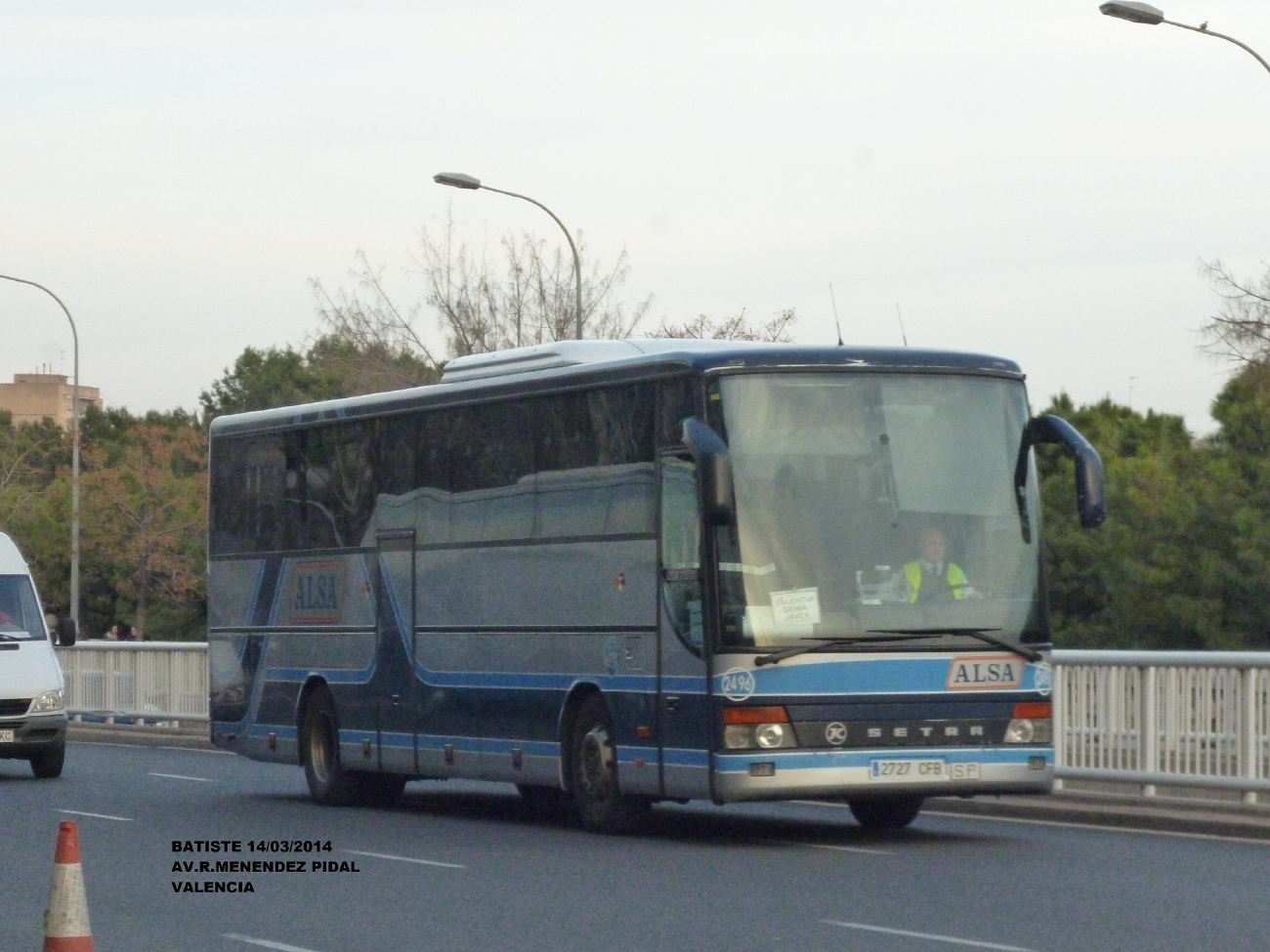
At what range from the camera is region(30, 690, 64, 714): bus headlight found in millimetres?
23750

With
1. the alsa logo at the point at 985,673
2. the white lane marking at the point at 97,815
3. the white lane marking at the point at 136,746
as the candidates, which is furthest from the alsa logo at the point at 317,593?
the white lane marking at the point at 136,746

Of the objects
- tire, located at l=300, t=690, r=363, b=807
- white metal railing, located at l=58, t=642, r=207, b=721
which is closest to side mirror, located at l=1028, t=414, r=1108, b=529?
tire, located at l=300, t=690, r=363, b=807

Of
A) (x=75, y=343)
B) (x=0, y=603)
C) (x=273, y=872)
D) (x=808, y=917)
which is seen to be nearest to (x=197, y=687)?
(x=0, y=603)

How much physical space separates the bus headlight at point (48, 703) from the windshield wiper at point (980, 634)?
36.6ft

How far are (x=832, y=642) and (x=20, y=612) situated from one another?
12150 mm

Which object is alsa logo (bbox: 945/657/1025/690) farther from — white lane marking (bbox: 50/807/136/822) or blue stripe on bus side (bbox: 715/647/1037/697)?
white lane marking (bbox: 50/807/136/822)

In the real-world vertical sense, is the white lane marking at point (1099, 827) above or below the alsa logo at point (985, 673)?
below

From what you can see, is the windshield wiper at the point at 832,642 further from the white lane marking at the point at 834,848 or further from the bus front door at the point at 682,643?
the white lane marking at the point at 834,848

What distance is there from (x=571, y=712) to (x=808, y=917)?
5.40 m

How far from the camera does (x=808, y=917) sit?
460 inches

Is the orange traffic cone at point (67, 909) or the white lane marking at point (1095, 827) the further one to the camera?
the white lane marking at point (1095, 827)

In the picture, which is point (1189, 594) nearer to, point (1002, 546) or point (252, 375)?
point (1002, 546)

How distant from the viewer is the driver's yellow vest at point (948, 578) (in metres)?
15.5

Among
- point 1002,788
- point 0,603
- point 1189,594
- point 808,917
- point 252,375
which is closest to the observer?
point 808,917
